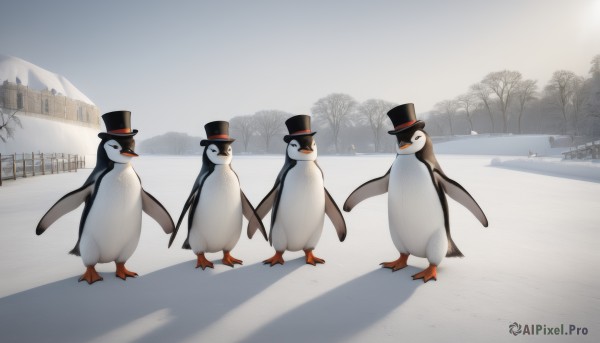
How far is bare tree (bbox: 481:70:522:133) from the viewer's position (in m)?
53.0

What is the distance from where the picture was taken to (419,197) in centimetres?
316

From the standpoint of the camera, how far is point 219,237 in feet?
11.6

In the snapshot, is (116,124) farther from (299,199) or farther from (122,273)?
(299,199)

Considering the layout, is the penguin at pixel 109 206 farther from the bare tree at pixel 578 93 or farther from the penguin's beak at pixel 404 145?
the bare tree at pixel 578 93

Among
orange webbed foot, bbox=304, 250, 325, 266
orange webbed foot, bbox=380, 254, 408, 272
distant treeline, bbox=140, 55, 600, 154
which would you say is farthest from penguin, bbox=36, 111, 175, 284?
distant treeline, bbox=140, 55, 600, 154

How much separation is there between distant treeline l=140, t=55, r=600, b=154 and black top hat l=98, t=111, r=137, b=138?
47535mm

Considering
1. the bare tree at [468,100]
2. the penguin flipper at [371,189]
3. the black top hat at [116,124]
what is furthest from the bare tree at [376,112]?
the black top hat at [116,124]

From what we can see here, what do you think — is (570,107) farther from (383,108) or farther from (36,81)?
(36,81)

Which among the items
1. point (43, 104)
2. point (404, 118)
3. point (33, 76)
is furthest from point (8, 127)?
point (404, 118)

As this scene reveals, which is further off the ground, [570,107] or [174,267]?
[570,107]

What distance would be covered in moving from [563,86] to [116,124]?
6231 centimetres

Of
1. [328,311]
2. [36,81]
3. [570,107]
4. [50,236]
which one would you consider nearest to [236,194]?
[328,311]

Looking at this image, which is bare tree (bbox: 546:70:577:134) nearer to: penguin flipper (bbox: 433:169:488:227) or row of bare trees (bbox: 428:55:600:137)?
row of bare trees (bbox: 428:55:600:137)

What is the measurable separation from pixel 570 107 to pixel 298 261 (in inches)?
2711
